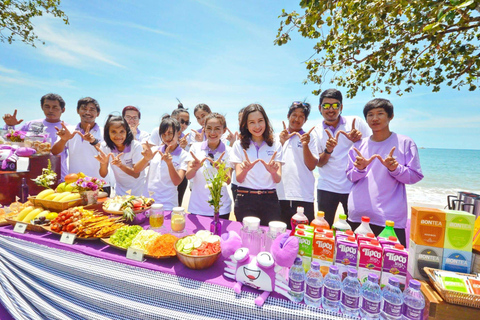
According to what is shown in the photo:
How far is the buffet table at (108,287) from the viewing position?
1345 mm

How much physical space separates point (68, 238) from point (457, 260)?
2955 millimetres

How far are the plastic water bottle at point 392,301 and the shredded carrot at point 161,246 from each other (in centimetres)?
139

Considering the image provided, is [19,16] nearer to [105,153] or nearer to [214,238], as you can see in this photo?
[105,153]

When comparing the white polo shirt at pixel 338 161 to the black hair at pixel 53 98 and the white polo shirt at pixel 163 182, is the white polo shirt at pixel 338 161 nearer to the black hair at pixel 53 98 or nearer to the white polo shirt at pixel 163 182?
the white polo shirt at pixel 163 182

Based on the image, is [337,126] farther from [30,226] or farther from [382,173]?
[30,226]

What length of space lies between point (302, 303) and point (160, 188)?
2.39m

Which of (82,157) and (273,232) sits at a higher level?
(82,157)

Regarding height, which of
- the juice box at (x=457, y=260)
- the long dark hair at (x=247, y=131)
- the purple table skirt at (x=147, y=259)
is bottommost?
the purple table skirt at (x=147, y=259)

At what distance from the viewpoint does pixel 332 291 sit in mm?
1233

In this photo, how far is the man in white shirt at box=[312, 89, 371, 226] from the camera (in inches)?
126

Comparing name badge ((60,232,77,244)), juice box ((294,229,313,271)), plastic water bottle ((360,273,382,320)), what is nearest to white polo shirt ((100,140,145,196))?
name badge ((60,232,77,244))

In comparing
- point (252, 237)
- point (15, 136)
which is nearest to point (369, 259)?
point (252, 237)

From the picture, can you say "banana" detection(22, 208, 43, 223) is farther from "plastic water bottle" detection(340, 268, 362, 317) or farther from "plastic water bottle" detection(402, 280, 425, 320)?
"plastic water bottle" detection(402, 280, 425, 320)

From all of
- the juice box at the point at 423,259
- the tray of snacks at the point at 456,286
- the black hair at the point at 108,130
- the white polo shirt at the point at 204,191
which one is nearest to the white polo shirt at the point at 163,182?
the white polo shirt at the point at 204,191
